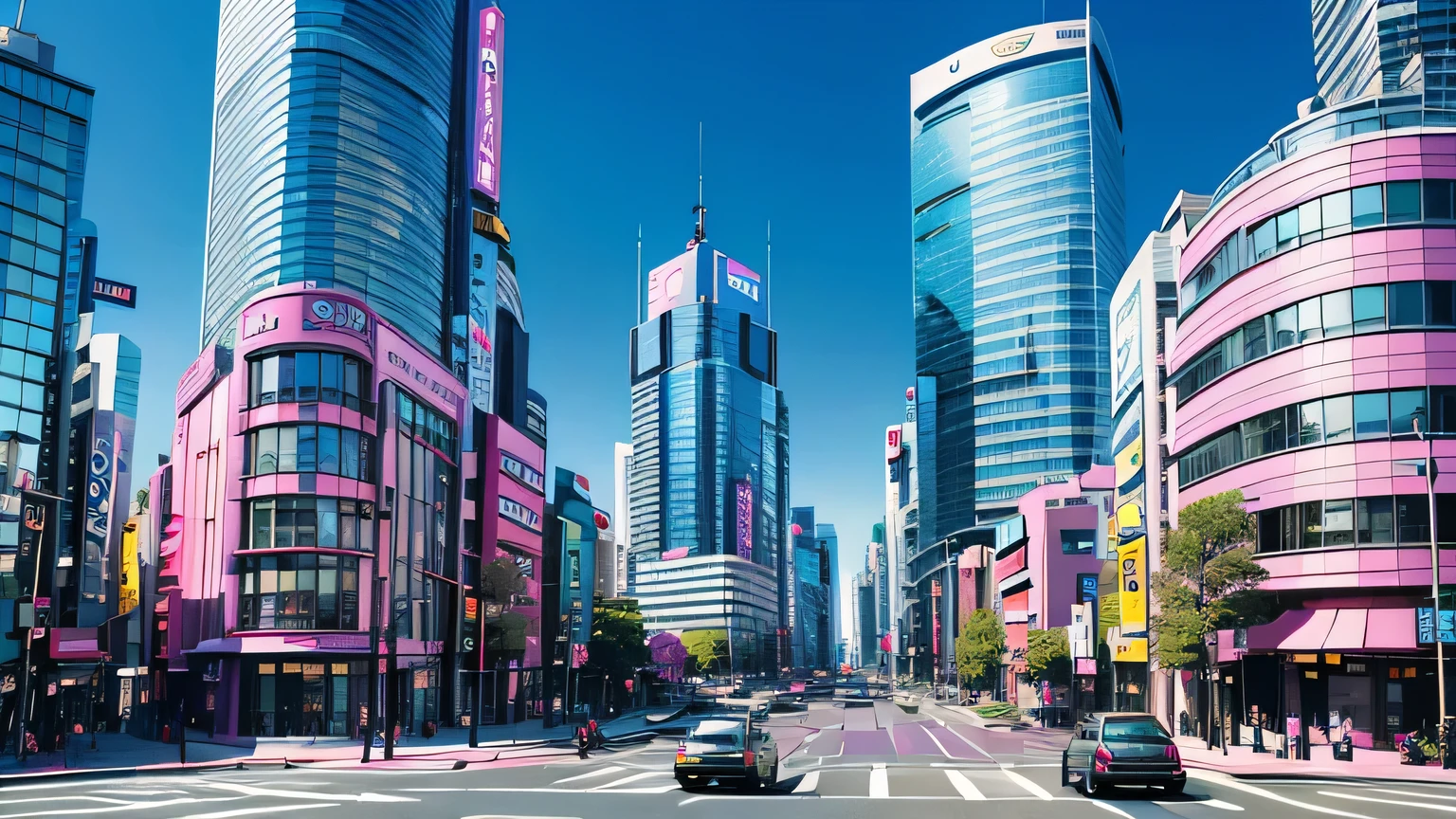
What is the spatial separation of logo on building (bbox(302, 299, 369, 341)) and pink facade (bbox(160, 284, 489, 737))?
0.06 metres

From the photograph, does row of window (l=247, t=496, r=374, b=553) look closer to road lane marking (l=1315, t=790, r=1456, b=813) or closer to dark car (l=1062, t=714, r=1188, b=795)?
dark car (l=1062, t=714, r=1188, b=795)

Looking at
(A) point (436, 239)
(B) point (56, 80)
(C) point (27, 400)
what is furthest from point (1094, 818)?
(A) point (436, 239)

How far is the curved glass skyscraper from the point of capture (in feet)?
435

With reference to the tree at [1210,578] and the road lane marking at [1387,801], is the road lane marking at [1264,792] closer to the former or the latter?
the road lane marking at [1387,801]

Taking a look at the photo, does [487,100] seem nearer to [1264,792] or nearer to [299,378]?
[299,378]

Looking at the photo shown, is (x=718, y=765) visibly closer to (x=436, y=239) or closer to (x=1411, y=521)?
(x=1411, y=521)

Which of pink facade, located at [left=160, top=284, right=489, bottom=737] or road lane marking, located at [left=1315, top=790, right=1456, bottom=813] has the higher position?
pink facade, located at [left=160, top=284, right=489, bottom=737]

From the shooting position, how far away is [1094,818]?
21.2 metres

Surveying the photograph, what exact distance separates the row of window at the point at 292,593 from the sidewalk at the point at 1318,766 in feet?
127

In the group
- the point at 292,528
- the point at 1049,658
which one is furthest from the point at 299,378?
the point at 1049,658

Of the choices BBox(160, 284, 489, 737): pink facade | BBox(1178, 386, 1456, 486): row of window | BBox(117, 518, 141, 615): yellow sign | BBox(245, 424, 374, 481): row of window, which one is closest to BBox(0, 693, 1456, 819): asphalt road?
BBox(1178, 386, 1456, 486): row of window

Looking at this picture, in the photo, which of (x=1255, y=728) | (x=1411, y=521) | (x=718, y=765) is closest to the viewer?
(x=718, y=765)

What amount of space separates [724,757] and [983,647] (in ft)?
304

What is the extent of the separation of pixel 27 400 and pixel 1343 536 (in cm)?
5762
